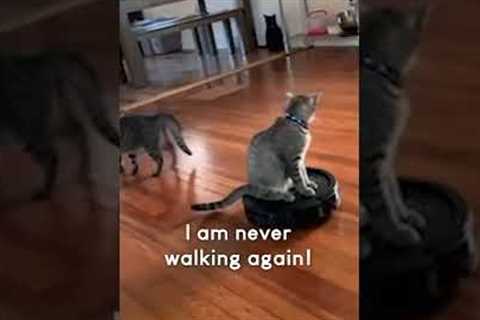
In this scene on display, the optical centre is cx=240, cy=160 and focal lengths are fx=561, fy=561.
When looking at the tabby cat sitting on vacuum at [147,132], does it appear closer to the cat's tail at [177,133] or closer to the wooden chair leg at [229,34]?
the cat's tail at [177,133]

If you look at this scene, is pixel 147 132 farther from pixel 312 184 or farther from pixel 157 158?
pixel 312 184

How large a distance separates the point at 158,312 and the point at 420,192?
0.29 m

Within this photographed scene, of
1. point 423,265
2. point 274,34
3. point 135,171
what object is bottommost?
point 423,265

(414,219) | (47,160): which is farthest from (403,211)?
(47,160)

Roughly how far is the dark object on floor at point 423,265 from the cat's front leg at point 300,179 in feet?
0.22

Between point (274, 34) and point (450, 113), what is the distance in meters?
Answer: 0.20

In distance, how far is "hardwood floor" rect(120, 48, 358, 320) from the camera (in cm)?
54

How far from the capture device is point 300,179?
1.90 feet

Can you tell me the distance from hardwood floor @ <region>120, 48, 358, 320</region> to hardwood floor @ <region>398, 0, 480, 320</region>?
6cm

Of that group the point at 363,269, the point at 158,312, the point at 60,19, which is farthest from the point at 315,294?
the point at 60,19

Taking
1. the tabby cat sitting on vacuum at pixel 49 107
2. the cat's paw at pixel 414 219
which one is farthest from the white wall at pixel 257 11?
the cat's paw at pixel 414 219

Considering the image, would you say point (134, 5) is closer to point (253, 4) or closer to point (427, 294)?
point (253, 4)

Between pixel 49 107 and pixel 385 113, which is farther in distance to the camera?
pixel 49 107

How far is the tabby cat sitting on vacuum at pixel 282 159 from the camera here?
568 mm
